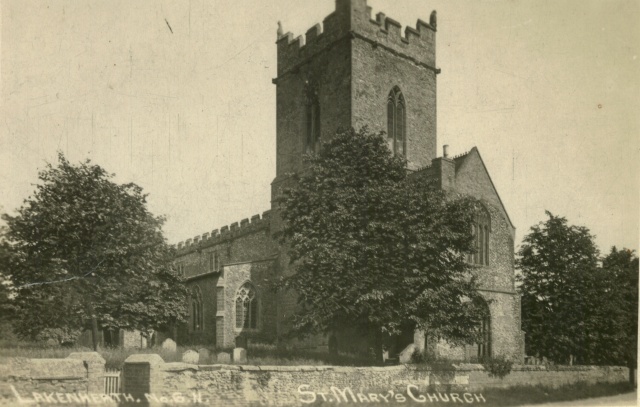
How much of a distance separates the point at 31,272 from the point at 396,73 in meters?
19.0

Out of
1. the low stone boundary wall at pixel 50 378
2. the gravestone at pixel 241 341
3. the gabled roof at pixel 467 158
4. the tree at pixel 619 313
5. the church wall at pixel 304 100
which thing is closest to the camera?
the low stone boundary wall at pixel 50 378

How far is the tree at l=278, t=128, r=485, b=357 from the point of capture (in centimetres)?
2009

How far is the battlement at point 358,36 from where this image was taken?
1158 inches

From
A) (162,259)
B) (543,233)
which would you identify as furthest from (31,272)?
(543,233)

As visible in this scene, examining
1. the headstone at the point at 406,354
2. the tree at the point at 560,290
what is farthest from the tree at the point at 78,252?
the tree at the point at 560,290

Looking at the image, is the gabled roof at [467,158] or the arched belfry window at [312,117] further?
the arched belfry window at [312,117]

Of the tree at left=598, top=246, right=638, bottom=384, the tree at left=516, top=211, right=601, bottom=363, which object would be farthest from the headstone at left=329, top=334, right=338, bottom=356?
the tree at left=598, top=246, right=638, bottom=384

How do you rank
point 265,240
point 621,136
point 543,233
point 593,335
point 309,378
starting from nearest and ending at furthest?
1. point 309,378
2. point 621,136
3. point 593,335
4. point 543,233
5. point 265,240

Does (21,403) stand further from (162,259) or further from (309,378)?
(162,259)

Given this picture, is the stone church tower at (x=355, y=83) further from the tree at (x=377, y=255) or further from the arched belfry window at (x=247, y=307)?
the tree at (x=377, y=255)

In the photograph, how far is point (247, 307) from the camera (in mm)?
31125

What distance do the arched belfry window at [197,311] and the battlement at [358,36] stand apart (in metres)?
13.2

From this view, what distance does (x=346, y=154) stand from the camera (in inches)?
883

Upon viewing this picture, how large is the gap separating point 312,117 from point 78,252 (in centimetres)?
1382
